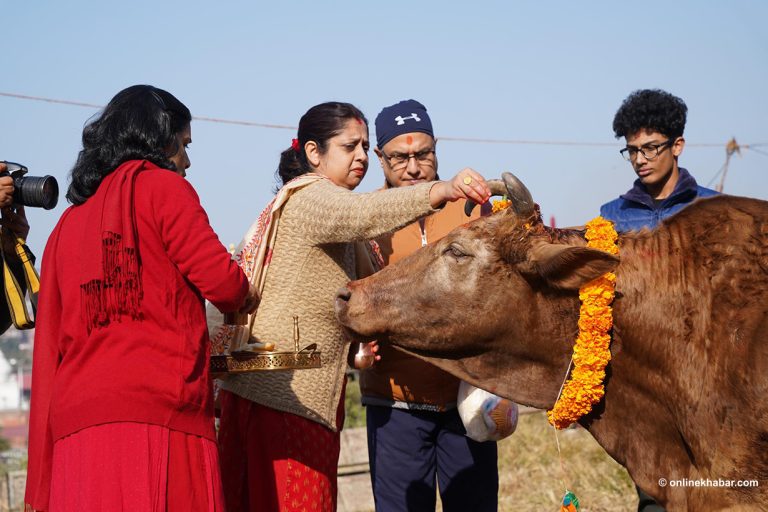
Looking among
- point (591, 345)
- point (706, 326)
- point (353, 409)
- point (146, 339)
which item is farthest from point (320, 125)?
point (353, 409)

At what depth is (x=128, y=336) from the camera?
3.32 meters

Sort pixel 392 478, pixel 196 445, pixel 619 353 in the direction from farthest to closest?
pixel 392 478 → pixel 619 353 → pixel 196 445

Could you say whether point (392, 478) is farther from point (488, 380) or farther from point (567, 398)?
point (567, 398)

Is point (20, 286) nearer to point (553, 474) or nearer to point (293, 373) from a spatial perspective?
point (293, 373)

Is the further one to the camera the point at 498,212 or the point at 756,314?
the point at 498,212

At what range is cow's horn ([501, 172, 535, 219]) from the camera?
149 inches

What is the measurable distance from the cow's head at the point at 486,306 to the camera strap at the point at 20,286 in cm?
138

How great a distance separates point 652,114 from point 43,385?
12.8 feet

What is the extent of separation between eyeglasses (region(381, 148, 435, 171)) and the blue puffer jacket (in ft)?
4.03

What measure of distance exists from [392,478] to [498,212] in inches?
62.4

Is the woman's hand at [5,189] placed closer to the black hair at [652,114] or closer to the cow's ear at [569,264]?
the cow's ear at [569,264]

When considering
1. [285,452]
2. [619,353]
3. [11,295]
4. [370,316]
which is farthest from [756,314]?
[11,295]

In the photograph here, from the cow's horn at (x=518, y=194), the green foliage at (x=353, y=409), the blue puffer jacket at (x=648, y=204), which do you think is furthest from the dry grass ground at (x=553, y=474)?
the cow's horn at (x=518, y=194)

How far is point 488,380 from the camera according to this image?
4.18 m
